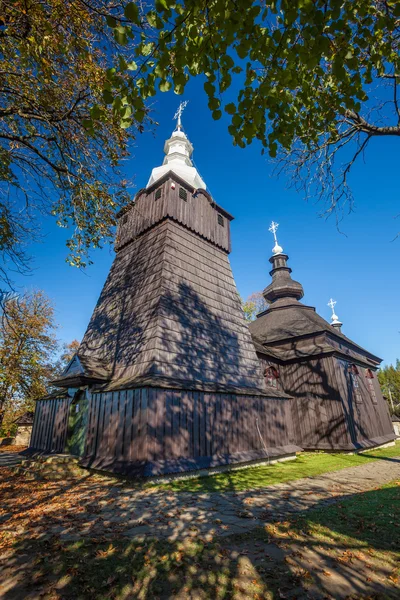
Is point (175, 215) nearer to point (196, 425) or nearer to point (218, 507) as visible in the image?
point (196, 425)

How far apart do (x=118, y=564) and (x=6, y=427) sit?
26.6 meters

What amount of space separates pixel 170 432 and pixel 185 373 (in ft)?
6.69

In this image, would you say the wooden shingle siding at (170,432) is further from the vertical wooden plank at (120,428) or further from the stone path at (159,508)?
the stone path at (159,508)

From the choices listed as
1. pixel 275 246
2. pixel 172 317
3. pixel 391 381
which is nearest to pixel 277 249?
pixel 275 246

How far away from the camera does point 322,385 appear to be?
53.9 ft

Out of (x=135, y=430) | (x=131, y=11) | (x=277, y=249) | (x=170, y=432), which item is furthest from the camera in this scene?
(x=277, y=249)

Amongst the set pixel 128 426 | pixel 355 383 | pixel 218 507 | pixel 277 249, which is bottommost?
pixel 218 507

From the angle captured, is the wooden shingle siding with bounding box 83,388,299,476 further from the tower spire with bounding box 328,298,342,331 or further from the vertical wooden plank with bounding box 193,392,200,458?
the tower spire with bounding box 328,298,342,331

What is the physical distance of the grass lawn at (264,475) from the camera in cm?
764

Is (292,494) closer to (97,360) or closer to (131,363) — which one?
A: (131,363)

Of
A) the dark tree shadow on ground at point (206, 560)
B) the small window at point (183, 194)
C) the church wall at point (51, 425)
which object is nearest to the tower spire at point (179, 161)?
the small window at point (183, 194)

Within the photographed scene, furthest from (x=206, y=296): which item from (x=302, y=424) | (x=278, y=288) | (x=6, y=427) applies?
(x=6, y=427)

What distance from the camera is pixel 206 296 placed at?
13.3m

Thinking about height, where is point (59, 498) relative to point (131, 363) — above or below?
below
